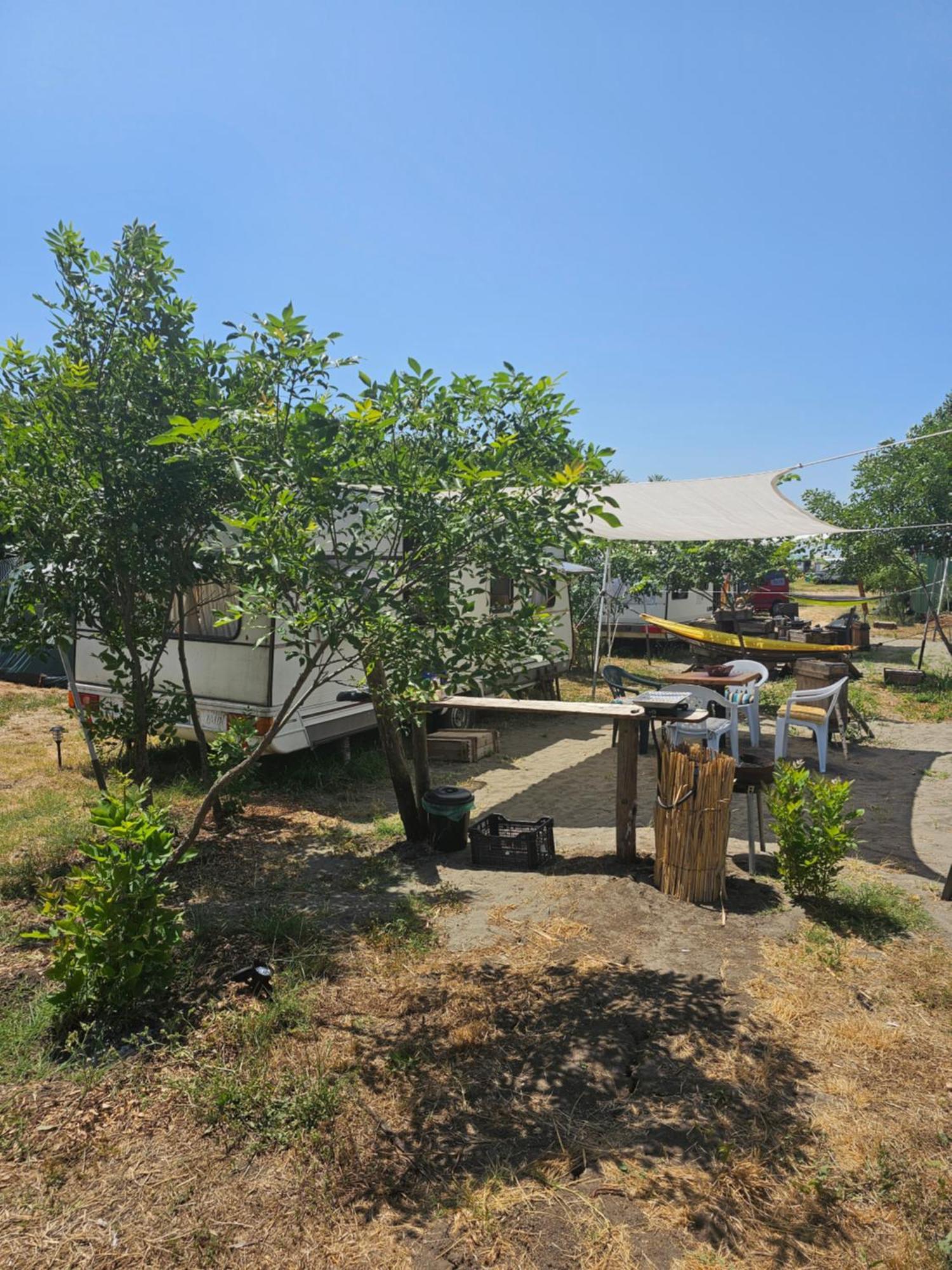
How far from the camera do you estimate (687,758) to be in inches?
188

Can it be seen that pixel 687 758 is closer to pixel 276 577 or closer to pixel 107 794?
pixel 276 577

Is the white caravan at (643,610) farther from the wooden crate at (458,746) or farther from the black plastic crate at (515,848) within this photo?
the black plastic crate at (515,848)

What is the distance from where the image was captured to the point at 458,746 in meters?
9.12

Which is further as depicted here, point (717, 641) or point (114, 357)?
point (717, 641)

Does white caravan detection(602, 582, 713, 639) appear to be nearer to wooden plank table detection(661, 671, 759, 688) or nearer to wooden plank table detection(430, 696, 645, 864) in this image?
wooden plank table detection(661, 671, 759, 688)

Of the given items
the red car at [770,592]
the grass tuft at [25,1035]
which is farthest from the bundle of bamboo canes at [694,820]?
the red car at [770,592]

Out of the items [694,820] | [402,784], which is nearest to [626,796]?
[694,820]

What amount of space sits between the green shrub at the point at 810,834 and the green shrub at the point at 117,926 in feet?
11.2

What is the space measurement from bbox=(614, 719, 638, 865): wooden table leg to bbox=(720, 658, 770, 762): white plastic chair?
8.01ft

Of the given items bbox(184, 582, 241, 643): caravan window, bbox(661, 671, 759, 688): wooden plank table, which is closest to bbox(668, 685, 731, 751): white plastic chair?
bbox(661, 671, 759, 688): wooden plank table

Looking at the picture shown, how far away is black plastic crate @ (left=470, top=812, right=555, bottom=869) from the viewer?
5637mm

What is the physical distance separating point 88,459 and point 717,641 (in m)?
10.0

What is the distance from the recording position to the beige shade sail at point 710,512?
32.9 ft

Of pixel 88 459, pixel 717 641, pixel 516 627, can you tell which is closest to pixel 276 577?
pixel 516 627
